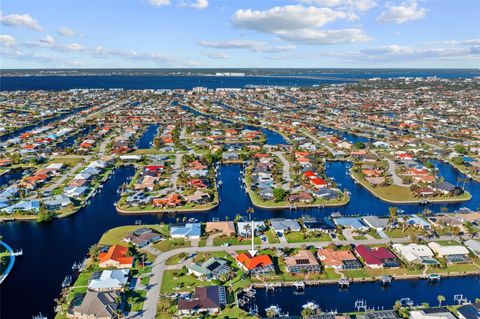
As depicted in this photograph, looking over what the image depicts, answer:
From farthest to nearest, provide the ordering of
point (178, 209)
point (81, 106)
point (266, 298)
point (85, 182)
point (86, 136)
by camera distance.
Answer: point (81, 106) → point (86, 136) → point (85, 182) → point (178, 209) → point (266, 298)

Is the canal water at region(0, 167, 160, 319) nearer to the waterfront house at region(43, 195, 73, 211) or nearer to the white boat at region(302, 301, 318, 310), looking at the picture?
the waterfront house at region(43, 195, 73, 211)

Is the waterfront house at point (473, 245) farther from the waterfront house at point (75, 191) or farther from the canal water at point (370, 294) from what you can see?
the waterfront house at point (75, 191)

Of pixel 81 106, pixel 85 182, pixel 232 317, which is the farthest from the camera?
pixel 81 106

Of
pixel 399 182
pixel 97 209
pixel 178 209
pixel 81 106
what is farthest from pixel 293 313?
pixel 81 106

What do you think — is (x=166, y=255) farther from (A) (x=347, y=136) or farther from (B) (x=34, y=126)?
(B) (x=34, y=126)

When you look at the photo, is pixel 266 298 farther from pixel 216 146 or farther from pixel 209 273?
pixel 216 146

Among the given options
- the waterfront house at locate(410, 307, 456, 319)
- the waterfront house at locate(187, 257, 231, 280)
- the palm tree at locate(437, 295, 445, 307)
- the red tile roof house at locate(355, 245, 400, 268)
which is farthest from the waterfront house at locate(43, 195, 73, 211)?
the palm tree at locate(437, 295, 445, 307)

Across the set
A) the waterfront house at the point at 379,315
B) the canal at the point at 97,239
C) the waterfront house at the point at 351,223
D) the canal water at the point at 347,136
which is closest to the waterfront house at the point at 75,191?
the canal at the point at 97,239
